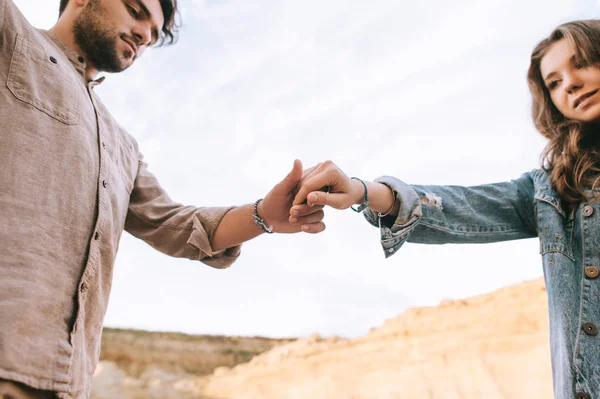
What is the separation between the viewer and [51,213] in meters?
0.90

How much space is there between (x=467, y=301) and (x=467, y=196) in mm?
4137

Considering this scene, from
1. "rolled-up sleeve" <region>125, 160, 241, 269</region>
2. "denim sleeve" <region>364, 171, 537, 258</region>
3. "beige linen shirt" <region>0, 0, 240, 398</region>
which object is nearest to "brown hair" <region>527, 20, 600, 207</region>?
"denim sleeve" <region>364, 171, 537, 258</region>

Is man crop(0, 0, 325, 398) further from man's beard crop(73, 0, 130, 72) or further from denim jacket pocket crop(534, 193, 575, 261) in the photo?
denim jacket pocket crop(534, 193, 575, 261)

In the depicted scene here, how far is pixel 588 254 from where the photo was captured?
106 centimetres

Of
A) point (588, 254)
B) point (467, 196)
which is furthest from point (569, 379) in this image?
point (467, 196)

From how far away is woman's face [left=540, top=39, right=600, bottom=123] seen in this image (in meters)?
1.15

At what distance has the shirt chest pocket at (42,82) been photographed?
94 centimetres

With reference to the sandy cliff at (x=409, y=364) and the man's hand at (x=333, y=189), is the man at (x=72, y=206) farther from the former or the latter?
the sandy cliff at (x=409, y=364)

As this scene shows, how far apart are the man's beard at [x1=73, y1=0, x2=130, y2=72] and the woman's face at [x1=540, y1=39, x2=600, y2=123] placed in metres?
1.15

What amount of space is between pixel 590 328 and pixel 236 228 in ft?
2.78

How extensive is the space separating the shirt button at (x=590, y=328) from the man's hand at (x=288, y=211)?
0.61 metres

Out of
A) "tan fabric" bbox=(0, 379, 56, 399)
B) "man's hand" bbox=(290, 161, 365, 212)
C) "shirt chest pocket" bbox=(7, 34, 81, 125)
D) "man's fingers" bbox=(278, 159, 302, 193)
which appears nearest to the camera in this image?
"tan fabric" bbox=(0, 379, 56, 399)

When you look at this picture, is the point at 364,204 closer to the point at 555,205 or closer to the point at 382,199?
the point at 382,199

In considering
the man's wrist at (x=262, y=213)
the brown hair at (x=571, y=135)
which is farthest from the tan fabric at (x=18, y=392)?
the brown hair at (x=571, y=135)
